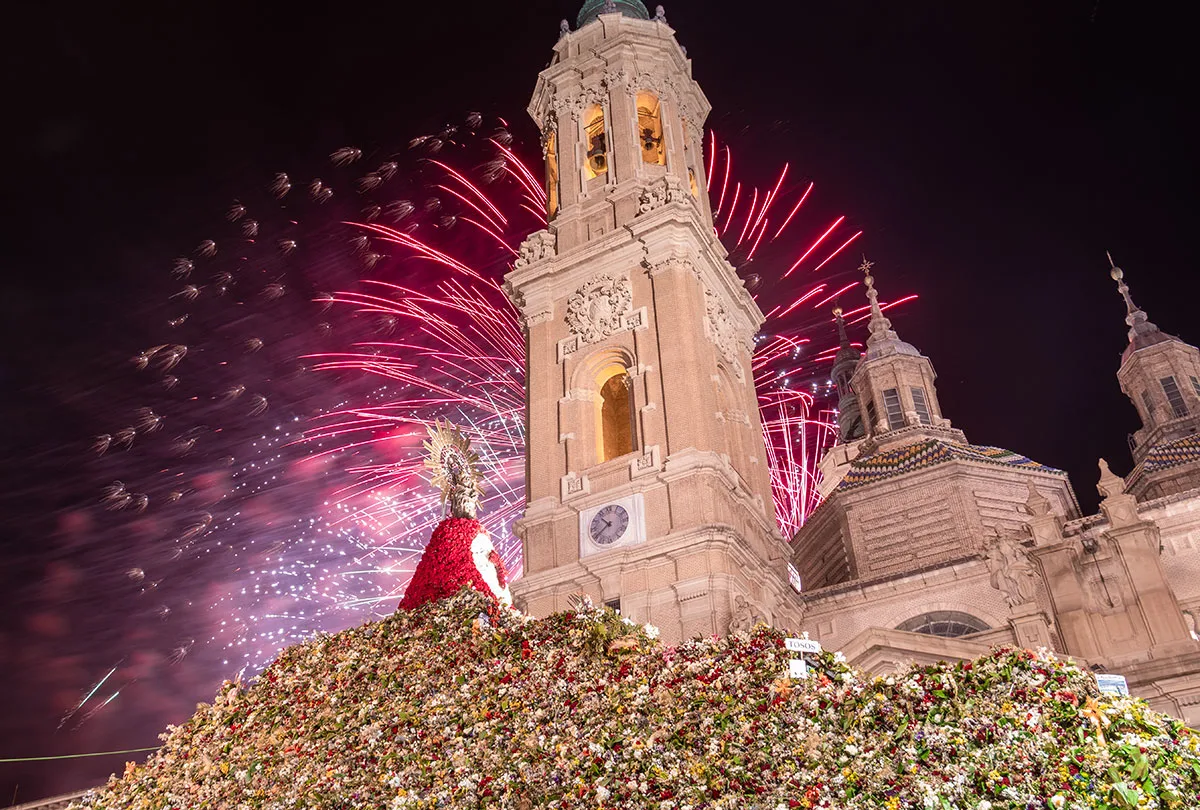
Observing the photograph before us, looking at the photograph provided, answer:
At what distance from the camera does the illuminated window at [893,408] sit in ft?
144

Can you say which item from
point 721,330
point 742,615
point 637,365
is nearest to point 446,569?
point 742,615

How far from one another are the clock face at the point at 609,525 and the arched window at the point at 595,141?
1285cm

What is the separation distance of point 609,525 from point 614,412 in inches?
209

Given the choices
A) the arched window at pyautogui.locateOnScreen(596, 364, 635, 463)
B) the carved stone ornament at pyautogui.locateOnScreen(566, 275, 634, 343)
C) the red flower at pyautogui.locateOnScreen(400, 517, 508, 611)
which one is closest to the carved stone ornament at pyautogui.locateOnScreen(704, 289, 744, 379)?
the carved stone ornament at pyautogui.locateOnScreen(566, 275, 634, 343)

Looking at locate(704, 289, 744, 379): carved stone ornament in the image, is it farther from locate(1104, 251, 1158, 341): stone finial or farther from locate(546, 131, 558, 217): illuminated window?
locate(1104, 251, 1158, 341): stone finial

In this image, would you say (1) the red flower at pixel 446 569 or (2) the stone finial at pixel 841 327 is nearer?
(1) the red flower at pixel 446 569

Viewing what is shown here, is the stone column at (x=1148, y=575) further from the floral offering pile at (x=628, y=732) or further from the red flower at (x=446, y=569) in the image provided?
the red flower at (x=446, y=569)

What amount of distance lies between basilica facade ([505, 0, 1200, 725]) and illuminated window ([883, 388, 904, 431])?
14.0 ft

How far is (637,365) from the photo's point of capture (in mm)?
26875

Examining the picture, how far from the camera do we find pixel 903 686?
10617mm

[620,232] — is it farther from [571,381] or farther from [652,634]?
[652,634]

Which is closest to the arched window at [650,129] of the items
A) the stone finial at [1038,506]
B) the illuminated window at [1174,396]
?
the stone finial at [1038,506]

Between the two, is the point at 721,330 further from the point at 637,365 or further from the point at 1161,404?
the point at 1161,404

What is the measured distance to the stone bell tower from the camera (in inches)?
912
